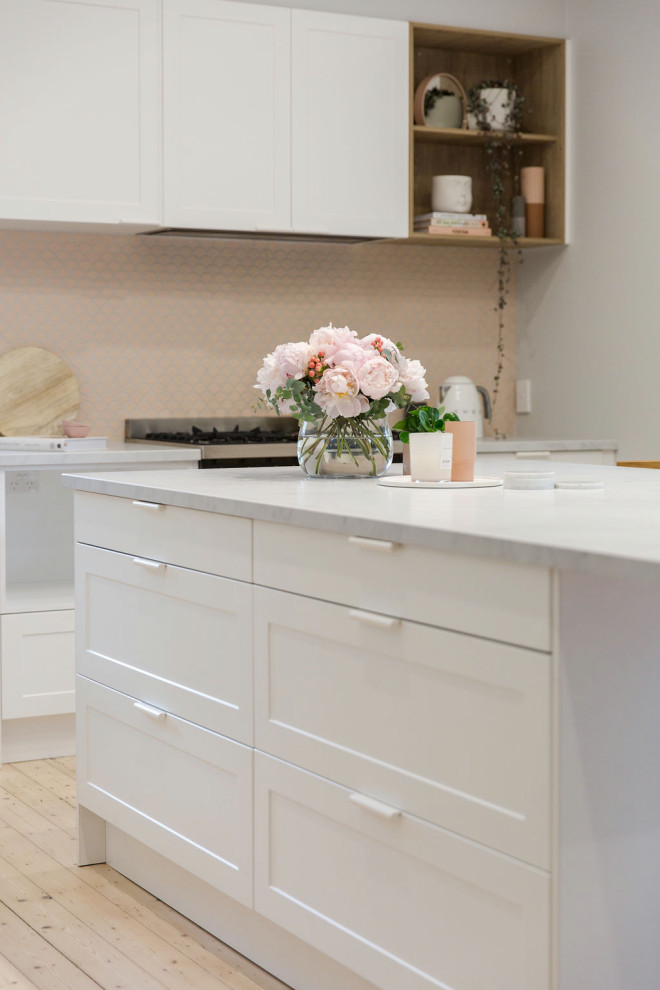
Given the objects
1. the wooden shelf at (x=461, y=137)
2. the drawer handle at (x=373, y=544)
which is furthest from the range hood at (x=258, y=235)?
the drawer handle at (x=373, y=544)

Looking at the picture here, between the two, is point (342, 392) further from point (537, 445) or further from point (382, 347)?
point (537, 445)

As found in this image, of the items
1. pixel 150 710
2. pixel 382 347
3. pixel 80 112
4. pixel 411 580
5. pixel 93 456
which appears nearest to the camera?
pixel 411 580

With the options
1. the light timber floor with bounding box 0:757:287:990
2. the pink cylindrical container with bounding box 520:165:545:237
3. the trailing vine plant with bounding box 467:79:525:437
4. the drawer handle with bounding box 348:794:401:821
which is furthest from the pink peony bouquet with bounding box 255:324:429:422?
the pink cylindrical container with bounding box 520:165:545:237

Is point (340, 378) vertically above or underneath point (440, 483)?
above

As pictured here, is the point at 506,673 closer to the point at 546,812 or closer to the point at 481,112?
the point at 546,812

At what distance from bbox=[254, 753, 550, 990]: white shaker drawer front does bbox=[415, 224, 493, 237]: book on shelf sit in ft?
9.30

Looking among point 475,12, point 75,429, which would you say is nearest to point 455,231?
point 475,12

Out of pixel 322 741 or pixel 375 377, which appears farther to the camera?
pixel 375 377

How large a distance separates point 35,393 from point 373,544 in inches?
104

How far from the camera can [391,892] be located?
1.74m

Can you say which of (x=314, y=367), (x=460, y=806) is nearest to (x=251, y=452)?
(x=314, y=367)

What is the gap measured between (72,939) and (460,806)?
1080 mm

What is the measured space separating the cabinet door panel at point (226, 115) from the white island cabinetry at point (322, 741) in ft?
5.38

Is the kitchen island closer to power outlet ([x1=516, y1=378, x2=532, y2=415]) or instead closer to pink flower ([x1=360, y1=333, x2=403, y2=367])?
pink flower ([x1=360, y1=333, x2=403, y2=367])
